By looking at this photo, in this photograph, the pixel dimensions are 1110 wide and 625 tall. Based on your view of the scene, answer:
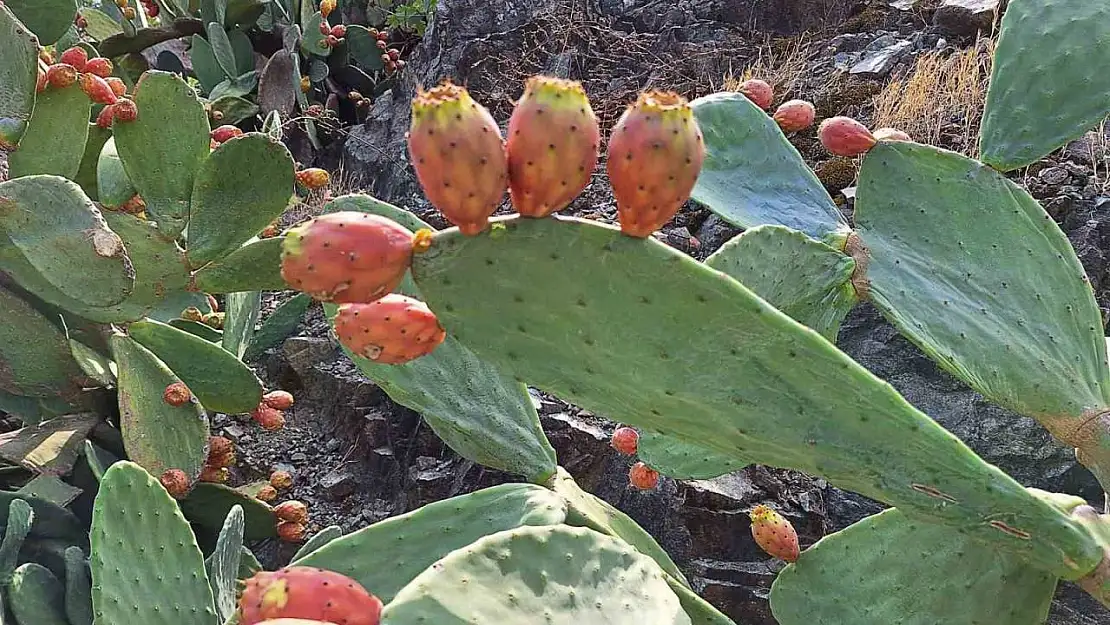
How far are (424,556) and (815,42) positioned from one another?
3.53 metres

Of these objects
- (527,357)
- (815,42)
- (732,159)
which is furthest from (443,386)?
(815,42)

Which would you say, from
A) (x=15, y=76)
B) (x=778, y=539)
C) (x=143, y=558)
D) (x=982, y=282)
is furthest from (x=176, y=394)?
(x=982, y=282)

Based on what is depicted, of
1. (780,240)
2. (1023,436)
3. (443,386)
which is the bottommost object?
(1023,436)

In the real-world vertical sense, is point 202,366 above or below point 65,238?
below

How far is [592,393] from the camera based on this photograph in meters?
0.80

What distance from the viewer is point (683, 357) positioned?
77cm

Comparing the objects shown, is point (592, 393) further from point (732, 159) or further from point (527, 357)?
point (732, 159)

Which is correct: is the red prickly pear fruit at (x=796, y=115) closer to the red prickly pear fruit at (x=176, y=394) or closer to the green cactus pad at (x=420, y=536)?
the green cactus pad at (x=420, y=536)

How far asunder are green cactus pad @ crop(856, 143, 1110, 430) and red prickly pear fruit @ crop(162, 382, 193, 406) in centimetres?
137

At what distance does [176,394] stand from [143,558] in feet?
1.75

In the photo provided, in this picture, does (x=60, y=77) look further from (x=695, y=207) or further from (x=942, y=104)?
(x=942, y=104)

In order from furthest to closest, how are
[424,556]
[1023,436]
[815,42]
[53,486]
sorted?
[815,42] → [1023,436] → [53,486] → [424,556]

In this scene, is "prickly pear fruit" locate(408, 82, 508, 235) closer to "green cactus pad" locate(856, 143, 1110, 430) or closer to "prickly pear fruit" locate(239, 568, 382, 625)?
"prickly pear fruit" locate(239, 568, 382, 625)

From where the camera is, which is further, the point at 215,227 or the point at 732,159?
the point at 215,227
